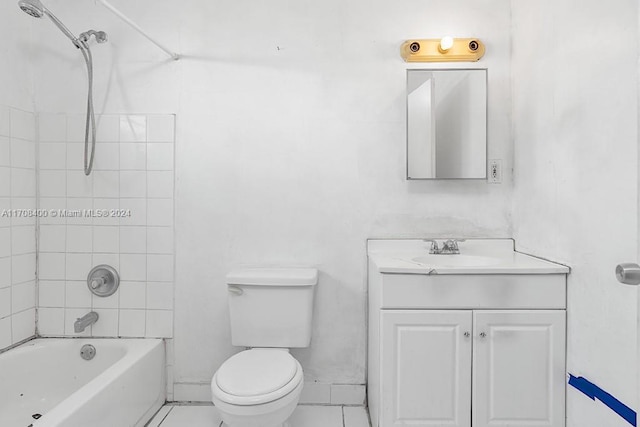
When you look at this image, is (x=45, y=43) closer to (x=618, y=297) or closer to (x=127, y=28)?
(x=127, y=28)

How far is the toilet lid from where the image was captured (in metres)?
1.38

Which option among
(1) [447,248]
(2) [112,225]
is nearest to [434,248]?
(1) [447,248]

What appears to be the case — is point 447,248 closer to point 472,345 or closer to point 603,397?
point 472,345

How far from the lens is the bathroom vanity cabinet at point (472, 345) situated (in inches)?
57.8

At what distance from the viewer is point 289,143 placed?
6.48ft

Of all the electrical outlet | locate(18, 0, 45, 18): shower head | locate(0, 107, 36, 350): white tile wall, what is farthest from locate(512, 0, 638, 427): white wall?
locate(0, 107, 36, 350): white tile wall

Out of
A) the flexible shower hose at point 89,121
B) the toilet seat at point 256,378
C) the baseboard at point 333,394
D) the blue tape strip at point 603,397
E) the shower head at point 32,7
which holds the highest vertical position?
the shower head at point 32,7

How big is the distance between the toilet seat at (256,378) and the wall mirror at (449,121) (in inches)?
43.5

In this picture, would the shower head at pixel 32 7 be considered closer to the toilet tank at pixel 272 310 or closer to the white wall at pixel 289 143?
the white wall at pixel 289 143

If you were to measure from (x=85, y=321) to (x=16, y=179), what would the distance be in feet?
2.61

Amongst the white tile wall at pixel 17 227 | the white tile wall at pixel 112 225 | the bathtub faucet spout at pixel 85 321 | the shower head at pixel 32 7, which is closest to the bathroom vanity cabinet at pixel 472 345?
the white tile wall at pixel 112 225

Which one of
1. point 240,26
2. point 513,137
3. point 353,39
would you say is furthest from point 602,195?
point 240,26

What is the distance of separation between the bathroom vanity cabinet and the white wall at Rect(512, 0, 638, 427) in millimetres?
90

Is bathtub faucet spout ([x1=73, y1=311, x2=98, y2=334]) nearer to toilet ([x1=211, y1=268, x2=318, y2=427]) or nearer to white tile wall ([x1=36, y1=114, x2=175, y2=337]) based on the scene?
white tile wall ([x1=36, y1=114, x2=175, y2=337])
